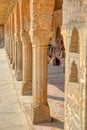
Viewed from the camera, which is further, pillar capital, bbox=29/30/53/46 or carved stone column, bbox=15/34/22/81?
carved stone column, bbox=15/34/22/81

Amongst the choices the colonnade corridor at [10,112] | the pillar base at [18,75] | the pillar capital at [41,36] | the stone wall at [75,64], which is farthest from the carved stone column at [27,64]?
the stone wall at [75,64]

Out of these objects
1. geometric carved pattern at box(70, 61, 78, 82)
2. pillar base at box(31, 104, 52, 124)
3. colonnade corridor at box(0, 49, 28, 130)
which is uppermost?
geometric carved pattern at box(70, 61, 78, 82)

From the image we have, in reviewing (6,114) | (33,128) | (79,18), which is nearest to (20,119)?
(6,114)

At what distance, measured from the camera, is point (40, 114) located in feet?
18.1

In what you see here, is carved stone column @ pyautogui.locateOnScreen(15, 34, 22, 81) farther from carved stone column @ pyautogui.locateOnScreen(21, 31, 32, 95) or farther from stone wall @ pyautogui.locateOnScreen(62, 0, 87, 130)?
stone wall @ pyautogui.locateOnScreen(62, 0, 87, 130)

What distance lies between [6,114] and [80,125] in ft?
14.2

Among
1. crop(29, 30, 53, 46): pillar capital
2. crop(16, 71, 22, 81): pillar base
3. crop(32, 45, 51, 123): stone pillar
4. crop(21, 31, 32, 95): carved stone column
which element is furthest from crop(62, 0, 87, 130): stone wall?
crop(16, 71, 22, 81): pillar base

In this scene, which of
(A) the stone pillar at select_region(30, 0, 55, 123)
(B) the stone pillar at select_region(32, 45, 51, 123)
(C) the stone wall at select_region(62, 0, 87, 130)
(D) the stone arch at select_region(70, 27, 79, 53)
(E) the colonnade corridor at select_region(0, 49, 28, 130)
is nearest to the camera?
(C) the stone wall at select_region(62, 0, 87, 130)

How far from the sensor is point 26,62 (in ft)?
26.1

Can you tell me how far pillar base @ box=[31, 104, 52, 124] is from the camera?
18.1 ft

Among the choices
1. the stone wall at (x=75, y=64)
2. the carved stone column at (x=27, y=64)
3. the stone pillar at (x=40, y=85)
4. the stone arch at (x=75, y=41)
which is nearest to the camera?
the stone wall at (x=75, y=64)

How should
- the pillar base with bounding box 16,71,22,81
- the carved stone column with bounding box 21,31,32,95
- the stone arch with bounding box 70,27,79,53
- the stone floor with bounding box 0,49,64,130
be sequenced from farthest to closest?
the pillar base with bounding box 16,71,22,81 → the carved stone column with bounding box 21,31,32,95 → the stone floor with bounding box 0,49,64,130 → the stone arch with bounding box 70,27,79,53

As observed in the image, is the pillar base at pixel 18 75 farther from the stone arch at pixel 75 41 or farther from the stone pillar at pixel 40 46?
the stone arch at pixel 75 41

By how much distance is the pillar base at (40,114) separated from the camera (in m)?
5.51
